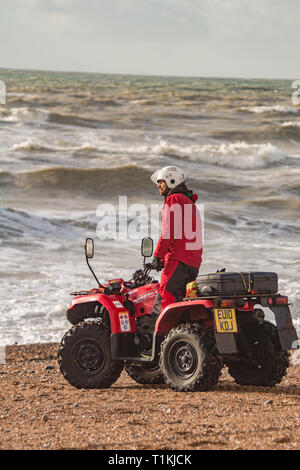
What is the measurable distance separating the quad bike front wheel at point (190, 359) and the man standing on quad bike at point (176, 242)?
1.23ft

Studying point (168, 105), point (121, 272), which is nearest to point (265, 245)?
point (121, 272)

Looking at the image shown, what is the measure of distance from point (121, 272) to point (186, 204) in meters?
9.12

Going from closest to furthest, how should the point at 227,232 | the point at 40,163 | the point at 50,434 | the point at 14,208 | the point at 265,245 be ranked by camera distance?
the point at 50,434, the point at 265,245, the point at 227,232, the point at 14,208, the point at 40,163

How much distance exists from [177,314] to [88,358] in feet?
3.46

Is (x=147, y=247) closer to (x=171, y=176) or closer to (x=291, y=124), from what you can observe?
(x=171, y=176)

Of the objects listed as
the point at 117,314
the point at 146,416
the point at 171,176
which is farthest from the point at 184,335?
the point at 171,176

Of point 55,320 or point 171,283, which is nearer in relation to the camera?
point 171,283

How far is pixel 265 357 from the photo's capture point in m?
7.37

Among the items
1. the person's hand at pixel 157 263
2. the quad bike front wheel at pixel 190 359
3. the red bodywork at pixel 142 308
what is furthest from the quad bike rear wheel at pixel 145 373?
the person's hand at pixel 157 263

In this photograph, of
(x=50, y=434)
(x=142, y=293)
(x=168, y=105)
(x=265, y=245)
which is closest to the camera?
(x=50, y=434)

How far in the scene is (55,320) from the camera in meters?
12.4

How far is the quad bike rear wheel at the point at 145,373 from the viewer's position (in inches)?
314

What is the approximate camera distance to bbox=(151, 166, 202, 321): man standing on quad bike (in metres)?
7.14

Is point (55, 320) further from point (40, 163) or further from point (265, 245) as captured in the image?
point (40, 163)
